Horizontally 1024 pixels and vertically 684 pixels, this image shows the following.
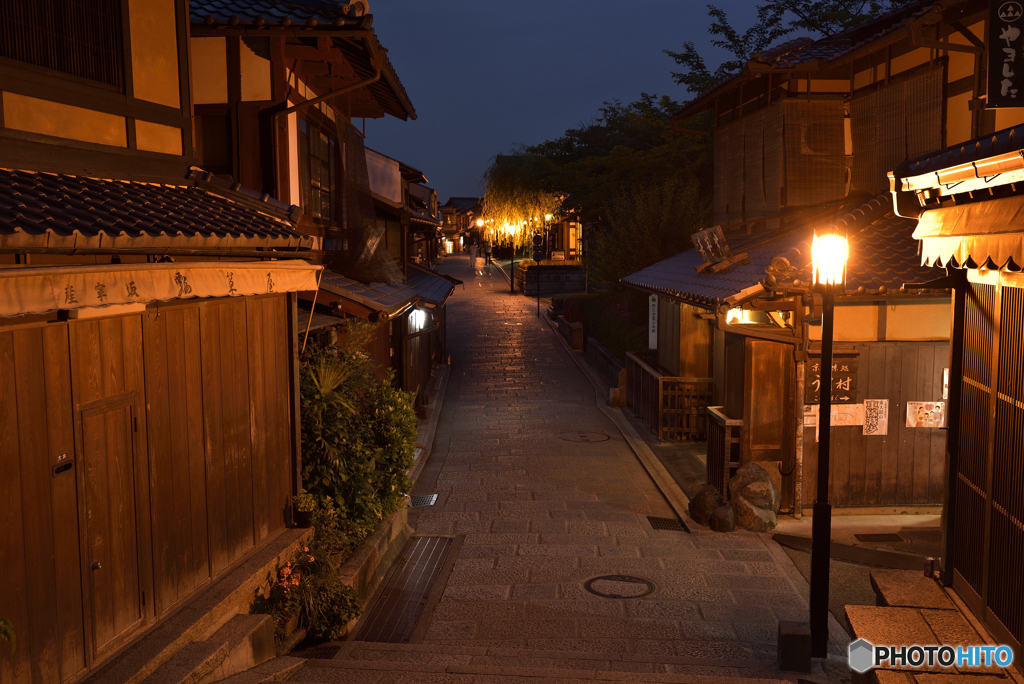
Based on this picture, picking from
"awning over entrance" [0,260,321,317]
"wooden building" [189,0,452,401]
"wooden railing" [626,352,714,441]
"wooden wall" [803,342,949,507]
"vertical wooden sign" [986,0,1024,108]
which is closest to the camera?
"awning over entrance" [0,260,321,317]

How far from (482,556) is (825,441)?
522cm

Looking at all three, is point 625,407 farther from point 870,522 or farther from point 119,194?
point 119,194

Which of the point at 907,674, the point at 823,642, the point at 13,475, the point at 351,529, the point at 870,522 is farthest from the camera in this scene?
the point at 870,522

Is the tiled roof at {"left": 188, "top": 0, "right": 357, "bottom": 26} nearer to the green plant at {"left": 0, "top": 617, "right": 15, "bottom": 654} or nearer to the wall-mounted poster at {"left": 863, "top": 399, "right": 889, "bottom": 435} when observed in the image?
the green plant at {"left": 0, "top": 617, "right": 15, "bottom": 654}

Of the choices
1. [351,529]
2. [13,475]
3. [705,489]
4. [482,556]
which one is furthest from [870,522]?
[13,475]

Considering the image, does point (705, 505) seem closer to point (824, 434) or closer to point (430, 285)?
point (824, 434)

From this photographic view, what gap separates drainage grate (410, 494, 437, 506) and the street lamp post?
24.6 feet

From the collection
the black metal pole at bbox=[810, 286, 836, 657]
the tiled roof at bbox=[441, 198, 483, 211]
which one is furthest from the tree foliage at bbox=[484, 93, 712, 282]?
the tiled roof at bbox=[441, 198, 483, 211]

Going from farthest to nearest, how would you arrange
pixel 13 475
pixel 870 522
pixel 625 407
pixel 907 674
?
pixel 625 407 → pixel 870 522 → pixel 907 674 → pixel 13 475

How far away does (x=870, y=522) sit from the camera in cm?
1219

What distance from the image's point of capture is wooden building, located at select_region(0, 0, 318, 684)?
511cm

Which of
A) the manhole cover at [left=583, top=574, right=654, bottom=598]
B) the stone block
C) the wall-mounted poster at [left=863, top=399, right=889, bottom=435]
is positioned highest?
the wall-mounted poster at [left=863, top=399, right=889, bottom=435]

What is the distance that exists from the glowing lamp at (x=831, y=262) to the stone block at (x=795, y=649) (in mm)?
3647

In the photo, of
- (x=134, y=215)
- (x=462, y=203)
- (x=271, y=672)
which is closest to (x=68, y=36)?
(x=134, y=215)
